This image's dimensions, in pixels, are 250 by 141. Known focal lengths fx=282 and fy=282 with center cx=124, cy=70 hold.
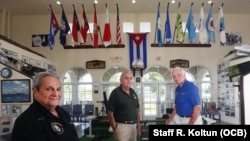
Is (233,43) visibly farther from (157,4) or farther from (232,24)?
(157,4)

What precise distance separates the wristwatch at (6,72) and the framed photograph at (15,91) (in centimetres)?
17

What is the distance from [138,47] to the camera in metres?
14.9

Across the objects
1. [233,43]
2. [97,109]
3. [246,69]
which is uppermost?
[233,43]

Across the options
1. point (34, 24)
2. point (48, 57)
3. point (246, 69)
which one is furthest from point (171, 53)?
point (246, 69)

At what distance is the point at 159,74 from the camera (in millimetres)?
16219

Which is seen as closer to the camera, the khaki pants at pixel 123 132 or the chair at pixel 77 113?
the khaki pants at pixel 123 132

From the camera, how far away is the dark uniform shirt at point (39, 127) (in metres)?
1.80

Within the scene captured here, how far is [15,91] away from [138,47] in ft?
23.2

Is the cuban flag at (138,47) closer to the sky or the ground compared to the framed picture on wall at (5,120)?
closer to the sky

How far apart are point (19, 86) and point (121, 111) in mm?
6907

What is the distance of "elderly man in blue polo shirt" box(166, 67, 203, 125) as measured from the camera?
338 centimetres

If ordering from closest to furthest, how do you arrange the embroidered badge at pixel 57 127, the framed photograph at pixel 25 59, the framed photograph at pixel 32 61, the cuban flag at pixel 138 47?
the embroidered badge at pixel 57 127 → the framed photograph at pixel 25 59 → the framed photograph at pixel 32 61 → the cuban flag at pixel 138 47

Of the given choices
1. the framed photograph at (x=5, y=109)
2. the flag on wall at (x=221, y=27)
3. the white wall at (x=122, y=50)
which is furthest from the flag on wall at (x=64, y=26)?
the flag on wall at (x=221, y=27)

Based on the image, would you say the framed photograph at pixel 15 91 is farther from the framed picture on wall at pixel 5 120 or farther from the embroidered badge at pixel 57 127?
the embroidered badge at pixel 57 127
